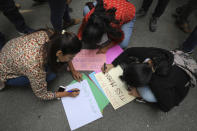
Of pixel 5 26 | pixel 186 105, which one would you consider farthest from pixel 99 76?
pixel 5 26

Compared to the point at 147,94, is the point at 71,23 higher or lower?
higher

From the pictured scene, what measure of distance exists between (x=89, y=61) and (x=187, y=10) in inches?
43.6

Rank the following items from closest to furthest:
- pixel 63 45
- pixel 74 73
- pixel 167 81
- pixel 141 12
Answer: pixel 63 45 → pixel 167 81 → pixel 74 73 → pixel 141 12

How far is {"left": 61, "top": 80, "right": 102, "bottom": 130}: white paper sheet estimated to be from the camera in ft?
2.81

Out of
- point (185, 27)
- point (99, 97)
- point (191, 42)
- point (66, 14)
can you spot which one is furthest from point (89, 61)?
point (185, 27)

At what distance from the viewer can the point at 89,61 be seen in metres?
1.06

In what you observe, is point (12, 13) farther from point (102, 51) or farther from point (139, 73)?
point (139, 73)

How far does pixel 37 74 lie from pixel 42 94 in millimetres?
171

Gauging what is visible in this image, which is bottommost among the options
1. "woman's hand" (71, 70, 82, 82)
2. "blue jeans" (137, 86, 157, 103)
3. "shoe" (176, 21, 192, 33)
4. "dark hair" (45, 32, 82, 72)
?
"blue jeans" (137, 86, 157, 103)

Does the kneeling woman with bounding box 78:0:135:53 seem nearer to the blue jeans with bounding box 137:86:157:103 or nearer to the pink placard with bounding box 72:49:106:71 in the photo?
the pink placard with bounding box 72:49:106:71

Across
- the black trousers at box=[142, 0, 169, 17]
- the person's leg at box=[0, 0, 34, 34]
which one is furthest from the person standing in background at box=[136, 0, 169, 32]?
the person's leg at box=[0, 0, 34, 34]

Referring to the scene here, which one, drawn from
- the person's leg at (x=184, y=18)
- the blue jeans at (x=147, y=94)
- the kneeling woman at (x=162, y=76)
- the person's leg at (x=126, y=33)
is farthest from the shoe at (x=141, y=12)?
the blue jeans at (x=147, y=94)

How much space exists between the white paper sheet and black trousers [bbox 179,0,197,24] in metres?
1.22

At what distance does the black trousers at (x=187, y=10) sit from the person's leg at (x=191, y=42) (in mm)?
Result: 341
